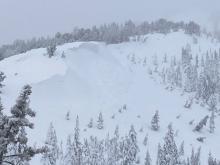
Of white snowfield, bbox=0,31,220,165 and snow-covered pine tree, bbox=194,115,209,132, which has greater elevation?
white snowfield, bbox=0,31,220,165

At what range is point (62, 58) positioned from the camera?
12744 centimetres

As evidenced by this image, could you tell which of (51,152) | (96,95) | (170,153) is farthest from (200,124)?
(51,152)

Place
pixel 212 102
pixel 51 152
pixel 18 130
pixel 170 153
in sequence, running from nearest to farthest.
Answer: pixel 18 130
pixel 170 153
pixel 51 152
pixel 212 102

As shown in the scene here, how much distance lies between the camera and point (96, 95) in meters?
118

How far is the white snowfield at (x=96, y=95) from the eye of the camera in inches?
3819

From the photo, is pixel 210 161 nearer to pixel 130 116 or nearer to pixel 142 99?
pixel 130 116

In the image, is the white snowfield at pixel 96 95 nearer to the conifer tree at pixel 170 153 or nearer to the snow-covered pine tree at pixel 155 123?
the snow-covered pine tree at pixel 155 123

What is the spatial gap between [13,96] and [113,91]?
3135 cm

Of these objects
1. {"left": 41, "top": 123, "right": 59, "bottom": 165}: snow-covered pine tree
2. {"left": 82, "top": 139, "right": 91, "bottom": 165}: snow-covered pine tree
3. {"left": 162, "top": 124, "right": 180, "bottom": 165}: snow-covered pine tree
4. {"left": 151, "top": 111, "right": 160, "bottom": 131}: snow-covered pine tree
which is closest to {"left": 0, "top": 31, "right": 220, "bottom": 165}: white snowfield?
{"left": 151, "top": 111, "right": 160, "bottom": 131}: snow-covered pine tree

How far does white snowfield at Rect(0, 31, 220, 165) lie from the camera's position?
318ft

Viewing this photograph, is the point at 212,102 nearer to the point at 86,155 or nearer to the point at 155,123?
the point at 155,123

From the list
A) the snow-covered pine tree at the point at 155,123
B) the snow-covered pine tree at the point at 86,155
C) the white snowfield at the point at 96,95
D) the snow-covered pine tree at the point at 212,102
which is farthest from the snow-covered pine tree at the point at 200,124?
the snow-covered pine tree at the point at 86,155

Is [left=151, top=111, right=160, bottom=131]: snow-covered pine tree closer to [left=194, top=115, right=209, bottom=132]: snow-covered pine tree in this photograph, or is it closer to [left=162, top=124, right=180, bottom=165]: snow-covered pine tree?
[left=194, top=115, right=209, bottom=132]: snow-covered pine tree

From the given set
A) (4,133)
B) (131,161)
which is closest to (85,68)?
(131,161)
